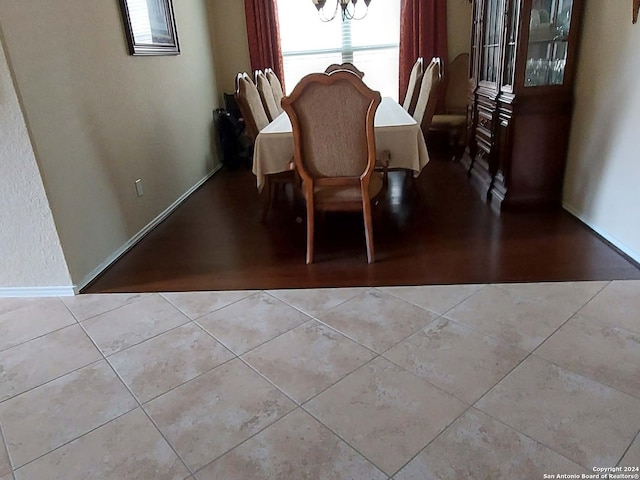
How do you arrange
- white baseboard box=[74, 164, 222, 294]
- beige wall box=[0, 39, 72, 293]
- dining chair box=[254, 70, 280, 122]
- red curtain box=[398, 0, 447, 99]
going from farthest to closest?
1. red curtain box=[398, 0, 447, 99]
2. dining chair box=[254, 70, 280, 122]
3. white baseboard box=[74, 164, 222, 294]
4. beige wall box=[0, 39, 72, 293]

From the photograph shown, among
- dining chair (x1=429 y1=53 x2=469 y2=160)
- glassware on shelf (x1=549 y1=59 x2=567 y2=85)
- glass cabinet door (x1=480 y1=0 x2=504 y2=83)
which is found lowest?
dining chair (x1=429 y1=53 x2=469 y2=160)

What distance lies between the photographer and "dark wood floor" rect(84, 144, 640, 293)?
2.35m

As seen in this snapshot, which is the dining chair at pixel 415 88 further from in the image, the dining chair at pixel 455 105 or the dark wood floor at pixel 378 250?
the dining chair at pixel 455 105

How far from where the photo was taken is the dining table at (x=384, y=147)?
2.73 meters

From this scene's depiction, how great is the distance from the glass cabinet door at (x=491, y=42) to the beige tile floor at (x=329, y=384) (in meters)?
2.07

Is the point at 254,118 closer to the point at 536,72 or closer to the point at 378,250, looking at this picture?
the point at 378,250

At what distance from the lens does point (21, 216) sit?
2.24m

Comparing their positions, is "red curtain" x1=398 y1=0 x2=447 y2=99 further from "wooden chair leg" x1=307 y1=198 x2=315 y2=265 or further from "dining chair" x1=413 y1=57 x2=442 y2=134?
"wooden chair leg" x1=307 y1=198 x2=315 y2=265

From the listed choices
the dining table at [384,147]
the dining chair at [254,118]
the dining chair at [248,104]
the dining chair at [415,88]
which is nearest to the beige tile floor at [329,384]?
the dining table at [384,147]

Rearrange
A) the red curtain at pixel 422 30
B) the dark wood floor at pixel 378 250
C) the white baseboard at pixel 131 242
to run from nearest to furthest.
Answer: the dark wood floor at pixel 378 250
the white baseboard at pixel 131 242
the red curtain at pixel 422 30

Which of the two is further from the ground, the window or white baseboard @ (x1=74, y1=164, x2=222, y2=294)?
the window

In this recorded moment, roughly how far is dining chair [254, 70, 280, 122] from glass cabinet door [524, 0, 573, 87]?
6.80ft

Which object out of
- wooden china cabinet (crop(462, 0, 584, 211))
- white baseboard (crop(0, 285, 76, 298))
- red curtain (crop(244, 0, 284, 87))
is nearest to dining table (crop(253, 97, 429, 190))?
wooden china cabinet (crop(462, 0, 584, 211))

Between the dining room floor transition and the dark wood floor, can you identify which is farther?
the dark wood floor
